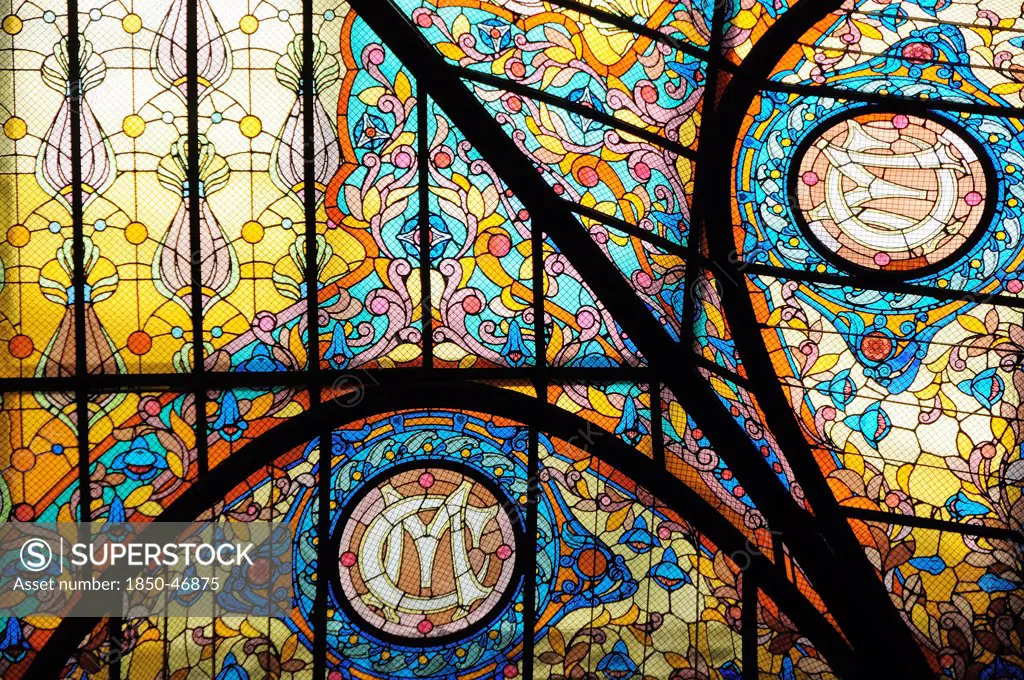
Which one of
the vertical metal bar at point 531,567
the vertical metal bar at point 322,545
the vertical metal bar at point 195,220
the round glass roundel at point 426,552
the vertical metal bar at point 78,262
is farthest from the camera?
the vertical metal bar at point 531,567

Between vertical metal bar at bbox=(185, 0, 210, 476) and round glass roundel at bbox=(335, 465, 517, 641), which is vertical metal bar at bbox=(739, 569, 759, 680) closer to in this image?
round glass roundel at bbox=(335, 465, 517, 641)

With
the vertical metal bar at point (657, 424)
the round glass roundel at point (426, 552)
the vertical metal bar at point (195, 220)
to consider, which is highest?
the vertical metal bar at point (195, 220)

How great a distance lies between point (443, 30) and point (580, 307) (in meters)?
2.31

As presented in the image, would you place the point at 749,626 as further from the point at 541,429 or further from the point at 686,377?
the point at 541,429

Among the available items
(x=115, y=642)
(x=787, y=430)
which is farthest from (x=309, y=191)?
(x=787, y=430)

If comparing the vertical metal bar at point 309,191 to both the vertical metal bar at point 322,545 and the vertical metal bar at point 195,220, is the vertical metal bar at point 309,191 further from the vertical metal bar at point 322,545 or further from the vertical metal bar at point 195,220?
the vertical metal bar at point 195,220

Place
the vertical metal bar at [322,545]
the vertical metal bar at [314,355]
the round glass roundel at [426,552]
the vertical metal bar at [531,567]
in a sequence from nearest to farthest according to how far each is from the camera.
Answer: the vertical metal bar at [314,355]
the vertical metal bar at [322,545]
the round glass roundel at [426,552]
the vertical metal bar at [531,567]

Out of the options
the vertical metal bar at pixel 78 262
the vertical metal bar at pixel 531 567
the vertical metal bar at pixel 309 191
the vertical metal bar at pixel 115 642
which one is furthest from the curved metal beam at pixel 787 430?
the vertical metal bar at pixel 115 642

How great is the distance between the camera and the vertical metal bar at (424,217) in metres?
8.85

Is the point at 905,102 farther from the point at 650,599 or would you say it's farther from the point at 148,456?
the point at 148,456

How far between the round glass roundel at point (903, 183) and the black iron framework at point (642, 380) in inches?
8.7

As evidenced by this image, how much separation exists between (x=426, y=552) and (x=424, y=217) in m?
2.60

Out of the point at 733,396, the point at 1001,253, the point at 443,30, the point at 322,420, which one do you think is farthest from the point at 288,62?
the point at 1001,253

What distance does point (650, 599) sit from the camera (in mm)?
9391
